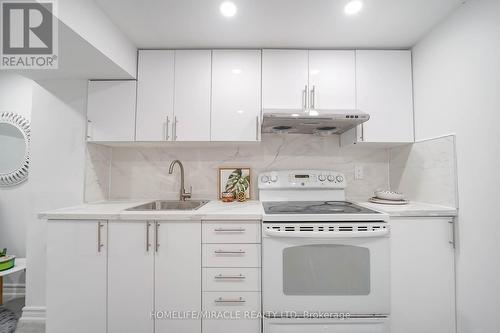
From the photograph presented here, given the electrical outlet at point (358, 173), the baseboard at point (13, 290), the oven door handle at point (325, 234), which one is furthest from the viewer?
the baseboard at point (13, 290)

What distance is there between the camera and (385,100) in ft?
5.72

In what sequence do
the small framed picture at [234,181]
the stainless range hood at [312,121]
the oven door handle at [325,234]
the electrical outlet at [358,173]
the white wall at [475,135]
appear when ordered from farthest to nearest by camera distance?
the electrical outlet at [358,173]
the small framed picture at [234,181]
the stainless range hood at [312,121]
the oven door handle at [325,234]
the white wall at [475,135]

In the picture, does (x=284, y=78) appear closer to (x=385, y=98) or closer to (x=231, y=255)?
(x=385, y=98)

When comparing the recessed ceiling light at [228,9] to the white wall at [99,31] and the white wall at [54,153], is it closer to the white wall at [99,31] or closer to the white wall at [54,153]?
the white wall at [99,31]

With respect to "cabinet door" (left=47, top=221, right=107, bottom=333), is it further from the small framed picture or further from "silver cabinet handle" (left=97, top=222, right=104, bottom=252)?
the small framed picture

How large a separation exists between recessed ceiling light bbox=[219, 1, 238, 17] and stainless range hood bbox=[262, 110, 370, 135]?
664mm

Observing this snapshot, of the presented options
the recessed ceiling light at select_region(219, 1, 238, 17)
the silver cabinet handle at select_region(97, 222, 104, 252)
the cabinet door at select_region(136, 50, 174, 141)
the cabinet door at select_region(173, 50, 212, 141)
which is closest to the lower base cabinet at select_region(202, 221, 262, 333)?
the silver cabinet handle at select_region(97, 222, 104, 252)

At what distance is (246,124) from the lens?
5.71 ft

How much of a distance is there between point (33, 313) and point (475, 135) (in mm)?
3339

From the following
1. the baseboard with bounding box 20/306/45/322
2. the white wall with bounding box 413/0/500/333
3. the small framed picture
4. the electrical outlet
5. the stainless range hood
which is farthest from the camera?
the electrical outlet

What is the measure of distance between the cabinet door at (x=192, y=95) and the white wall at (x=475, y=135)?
169cm

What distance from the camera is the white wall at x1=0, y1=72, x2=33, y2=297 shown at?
2.26m

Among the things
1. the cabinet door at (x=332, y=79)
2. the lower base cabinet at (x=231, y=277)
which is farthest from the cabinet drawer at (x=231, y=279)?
the cabinet door at (x=332, y=79)

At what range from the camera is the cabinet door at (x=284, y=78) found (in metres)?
1.74
